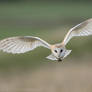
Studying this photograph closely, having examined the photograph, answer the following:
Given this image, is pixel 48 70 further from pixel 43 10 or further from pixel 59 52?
pixel 43 10

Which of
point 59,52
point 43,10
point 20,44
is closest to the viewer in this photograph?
point 59,52

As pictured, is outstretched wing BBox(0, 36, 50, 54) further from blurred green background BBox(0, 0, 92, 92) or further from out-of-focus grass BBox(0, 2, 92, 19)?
out-of-focus grass BBox(0, 2, 92, 19)

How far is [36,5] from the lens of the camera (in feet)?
63.6

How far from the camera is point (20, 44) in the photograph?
2.20 metres

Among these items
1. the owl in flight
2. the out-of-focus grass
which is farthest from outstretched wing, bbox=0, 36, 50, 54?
the out-of-focus grass

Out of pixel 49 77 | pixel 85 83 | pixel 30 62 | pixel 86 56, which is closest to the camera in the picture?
pixel 85 83

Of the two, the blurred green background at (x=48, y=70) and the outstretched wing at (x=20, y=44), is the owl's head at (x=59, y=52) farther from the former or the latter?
the blurred green background at (x=48, y=70)

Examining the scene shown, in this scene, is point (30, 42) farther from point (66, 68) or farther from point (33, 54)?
point (33, 54)

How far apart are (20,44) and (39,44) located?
0.08 m

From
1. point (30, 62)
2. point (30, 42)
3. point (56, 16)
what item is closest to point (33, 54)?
point (30, 62)

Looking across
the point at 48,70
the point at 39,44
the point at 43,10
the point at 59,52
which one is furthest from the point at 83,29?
the point at 43,10

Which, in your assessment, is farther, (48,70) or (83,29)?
(48,70)

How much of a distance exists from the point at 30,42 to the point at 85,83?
4.44 m

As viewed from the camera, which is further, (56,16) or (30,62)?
(56,16)
